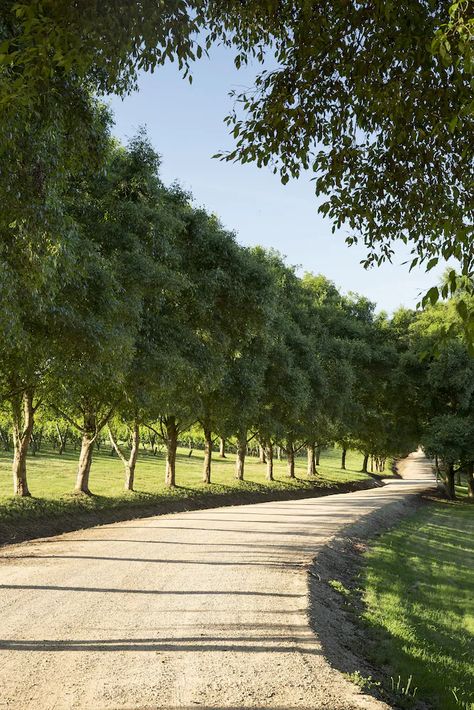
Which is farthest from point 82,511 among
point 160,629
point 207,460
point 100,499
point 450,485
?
point 450,485

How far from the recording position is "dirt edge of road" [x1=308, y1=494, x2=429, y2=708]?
732 cm

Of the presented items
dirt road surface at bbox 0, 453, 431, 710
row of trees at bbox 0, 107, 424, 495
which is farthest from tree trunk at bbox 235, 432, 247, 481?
dirt road surface at bbox 0, 453, 431, 710

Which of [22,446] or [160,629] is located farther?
[22,446]

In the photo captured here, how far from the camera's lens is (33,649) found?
23.1ft

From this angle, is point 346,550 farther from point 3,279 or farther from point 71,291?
point 3,279

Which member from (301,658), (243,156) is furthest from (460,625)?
(243,156)

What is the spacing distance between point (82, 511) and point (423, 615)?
14206 mm

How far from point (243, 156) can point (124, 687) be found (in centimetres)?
633

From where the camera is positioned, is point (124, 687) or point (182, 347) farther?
point (182, 347)

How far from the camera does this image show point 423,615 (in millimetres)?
10992

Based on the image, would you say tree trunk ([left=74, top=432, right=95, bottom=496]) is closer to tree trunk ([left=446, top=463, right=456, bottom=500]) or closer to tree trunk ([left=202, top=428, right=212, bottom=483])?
tree trunk ([left=202, top=428, right=212, bottom=483])

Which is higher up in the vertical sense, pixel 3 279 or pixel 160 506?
pixel 3 279

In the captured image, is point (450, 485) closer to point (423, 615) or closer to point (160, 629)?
point (423, 615)

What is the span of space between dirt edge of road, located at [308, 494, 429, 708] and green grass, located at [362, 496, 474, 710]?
239mm
